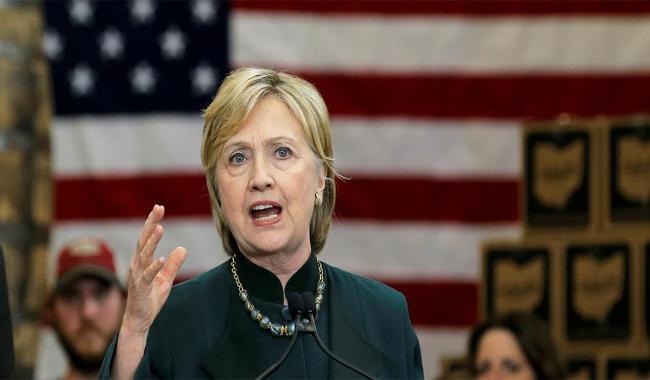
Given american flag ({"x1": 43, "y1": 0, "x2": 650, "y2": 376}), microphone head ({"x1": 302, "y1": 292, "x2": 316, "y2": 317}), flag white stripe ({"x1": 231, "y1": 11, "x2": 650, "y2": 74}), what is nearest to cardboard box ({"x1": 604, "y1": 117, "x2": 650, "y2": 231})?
american flag ({"x1": 43, "y1": 0, "x2": 650, "y2": 376})

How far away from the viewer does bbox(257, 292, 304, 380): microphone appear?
2.09m

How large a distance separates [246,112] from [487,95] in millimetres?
3196

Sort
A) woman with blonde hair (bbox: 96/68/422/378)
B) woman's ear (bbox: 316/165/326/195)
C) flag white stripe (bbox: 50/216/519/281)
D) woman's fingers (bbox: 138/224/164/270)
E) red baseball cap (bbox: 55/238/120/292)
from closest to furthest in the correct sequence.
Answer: woman's fingers (bbox: 138/224/164/270) → woman with blonde hair (bbox: 96/68/422/378) → woman's ear (bbox: 316/165/326/195) → red baseball cap (bbox: 55/238/120/292) → flag white stripe (bbox: 50/216/519/281)

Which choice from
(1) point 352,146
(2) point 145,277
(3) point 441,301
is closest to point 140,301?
(2) point 145,277

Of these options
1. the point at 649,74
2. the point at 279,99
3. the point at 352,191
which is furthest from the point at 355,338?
the point at 649,74

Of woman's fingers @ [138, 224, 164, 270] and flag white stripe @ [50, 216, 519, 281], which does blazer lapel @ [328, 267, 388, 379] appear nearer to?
woman's fingers @ [138, 224, 164, 270]

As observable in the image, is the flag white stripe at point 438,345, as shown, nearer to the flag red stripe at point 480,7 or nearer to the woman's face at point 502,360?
the woman's face at point 502,360

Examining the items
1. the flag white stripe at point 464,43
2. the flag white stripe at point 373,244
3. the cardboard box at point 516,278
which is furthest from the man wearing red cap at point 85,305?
the cardboard box at point 516,278

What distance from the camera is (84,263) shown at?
4.61 m

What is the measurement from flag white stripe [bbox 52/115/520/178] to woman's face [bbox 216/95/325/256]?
2933 millimetres

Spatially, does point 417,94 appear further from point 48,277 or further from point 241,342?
point 241,342

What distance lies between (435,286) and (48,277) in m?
1.50

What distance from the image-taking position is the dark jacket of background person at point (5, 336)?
2.33 meters

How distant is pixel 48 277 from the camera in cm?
520
